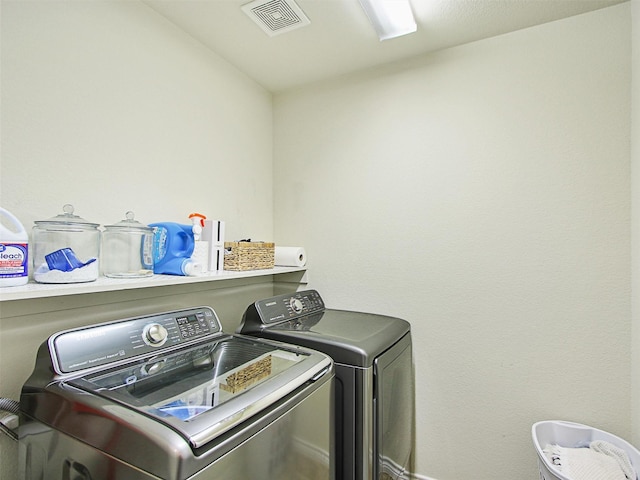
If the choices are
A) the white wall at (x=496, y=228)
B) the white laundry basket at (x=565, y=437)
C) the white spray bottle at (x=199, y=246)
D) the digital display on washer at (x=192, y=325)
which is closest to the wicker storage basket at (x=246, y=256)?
the white spray bottle at (x=199, y=246)

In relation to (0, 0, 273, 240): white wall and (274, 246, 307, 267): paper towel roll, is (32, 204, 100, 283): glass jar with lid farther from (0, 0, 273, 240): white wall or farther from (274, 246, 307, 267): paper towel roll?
(274, 246, 307, 267): paper towel roll

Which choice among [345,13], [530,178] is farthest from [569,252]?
[345,13]

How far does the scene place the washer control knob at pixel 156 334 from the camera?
1208 mm

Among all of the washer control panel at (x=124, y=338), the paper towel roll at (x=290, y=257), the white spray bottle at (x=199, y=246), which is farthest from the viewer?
the paper towel roll at (x=290, y=257)

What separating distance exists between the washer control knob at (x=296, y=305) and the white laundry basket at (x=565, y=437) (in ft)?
3.97

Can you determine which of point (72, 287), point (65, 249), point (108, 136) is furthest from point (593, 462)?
point (108, 136)

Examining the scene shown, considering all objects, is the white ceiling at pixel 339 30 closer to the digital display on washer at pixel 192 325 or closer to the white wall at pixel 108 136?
the white wall at pixel 108 136

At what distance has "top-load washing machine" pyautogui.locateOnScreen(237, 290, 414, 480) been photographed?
133 centimetres

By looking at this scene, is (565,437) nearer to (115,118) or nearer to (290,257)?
(290,257)

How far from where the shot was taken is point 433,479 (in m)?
1.85

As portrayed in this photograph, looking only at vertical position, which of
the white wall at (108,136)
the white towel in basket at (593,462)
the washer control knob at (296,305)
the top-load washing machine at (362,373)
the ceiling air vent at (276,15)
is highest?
the ceiling air vent at (276,15)

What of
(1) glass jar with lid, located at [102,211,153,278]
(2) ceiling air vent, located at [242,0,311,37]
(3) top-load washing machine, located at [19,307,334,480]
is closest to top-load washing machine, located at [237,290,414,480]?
(3) top-load washing machine, located at [19,307,334,480]

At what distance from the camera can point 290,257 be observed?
213 cm

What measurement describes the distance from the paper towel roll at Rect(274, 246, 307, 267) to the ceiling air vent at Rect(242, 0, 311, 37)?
119 cm
